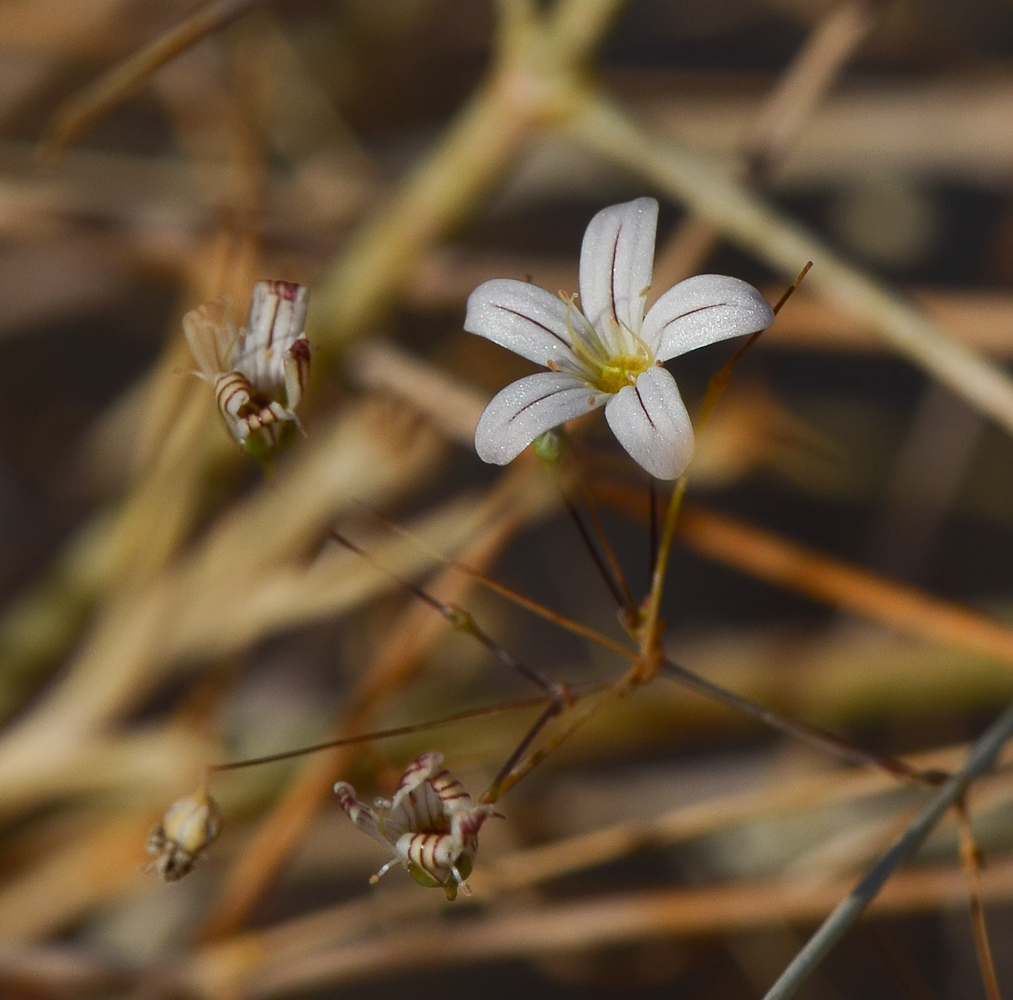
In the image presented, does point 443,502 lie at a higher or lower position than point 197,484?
higher

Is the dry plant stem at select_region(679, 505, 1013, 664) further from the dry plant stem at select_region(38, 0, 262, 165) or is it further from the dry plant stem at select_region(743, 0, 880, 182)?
the dry plant stem at select_region(38, 0, 262, 165)

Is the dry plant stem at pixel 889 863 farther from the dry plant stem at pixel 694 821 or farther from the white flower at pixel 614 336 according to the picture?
the white flower at pixel 614 336

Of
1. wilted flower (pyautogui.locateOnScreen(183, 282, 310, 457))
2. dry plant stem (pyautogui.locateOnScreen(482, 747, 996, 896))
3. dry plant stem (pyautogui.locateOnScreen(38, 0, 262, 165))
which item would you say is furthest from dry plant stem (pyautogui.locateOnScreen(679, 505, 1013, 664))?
dry plant stem (pyautogui.locateOnScreen(38, 0, 262, 165))

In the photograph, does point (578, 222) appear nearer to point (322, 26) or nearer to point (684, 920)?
point (322, 26)

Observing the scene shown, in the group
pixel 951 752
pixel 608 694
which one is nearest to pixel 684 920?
pixel 951 752

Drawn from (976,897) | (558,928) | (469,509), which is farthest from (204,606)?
(976,897)

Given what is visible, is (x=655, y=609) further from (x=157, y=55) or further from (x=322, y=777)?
(x=157, y=55)
